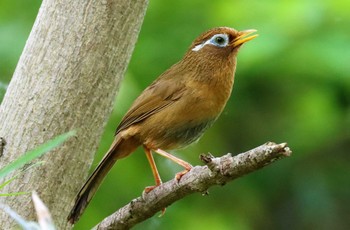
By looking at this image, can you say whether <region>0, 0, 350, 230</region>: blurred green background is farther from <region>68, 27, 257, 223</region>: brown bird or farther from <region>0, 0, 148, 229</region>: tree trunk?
<region>0, 0, 148, 229</region>: tree trunk

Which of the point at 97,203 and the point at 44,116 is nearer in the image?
the point at 44,116

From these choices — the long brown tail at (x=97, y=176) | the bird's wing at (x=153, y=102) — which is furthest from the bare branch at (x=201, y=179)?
the bird's wing at (x=153, y=102)

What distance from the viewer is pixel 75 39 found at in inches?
165

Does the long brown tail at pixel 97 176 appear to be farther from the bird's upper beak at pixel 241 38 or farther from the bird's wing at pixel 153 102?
the bird's upper beak at pixel 241 38

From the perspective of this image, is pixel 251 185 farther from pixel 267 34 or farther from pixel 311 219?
pixel 267 34

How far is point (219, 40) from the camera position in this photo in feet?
17.2

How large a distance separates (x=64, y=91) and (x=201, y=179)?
3.02 ft

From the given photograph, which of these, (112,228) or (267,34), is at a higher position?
(267,34)

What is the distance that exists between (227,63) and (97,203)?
186 centimetres

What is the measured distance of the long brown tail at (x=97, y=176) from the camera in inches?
168

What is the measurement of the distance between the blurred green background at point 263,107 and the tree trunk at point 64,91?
1.47 metres

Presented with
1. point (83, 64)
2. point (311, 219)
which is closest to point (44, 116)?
point (83, 64)

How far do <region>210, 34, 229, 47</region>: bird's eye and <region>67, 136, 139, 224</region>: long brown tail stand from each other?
2.64 feet

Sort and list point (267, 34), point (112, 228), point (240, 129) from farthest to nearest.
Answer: point (240, 129) → point (267, 34) → point (112, 228)
